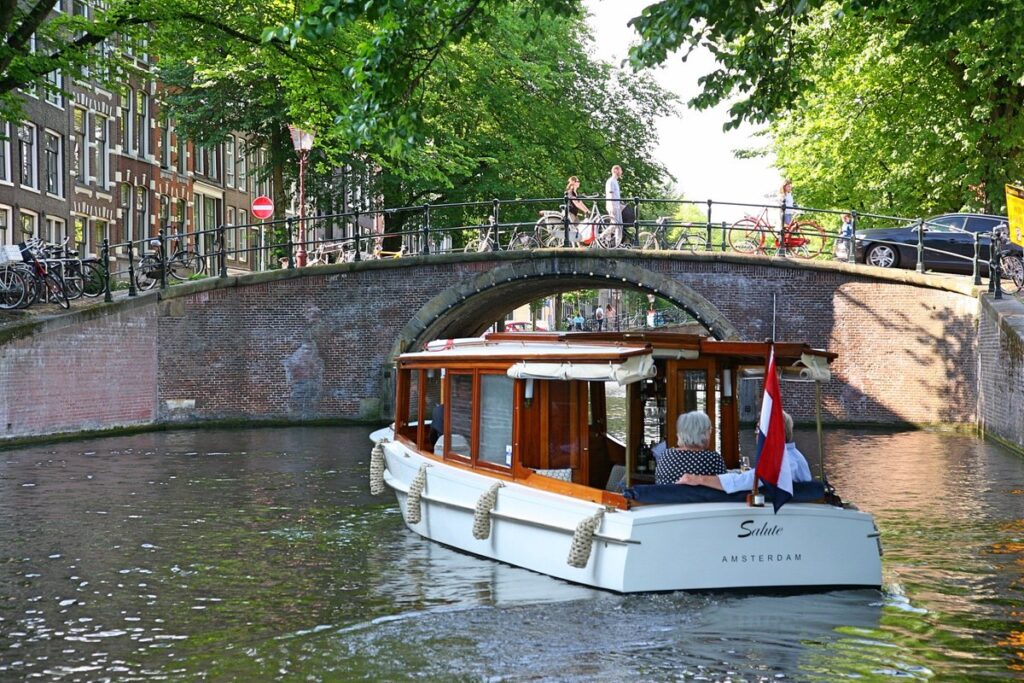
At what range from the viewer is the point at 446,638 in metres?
9.02

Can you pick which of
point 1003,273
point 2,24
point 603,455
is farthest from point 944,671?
point 1003,273

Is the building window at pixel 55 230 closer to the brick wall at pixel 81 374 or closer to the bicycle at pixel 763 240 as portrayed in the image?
the brick wall at pixel 81 374

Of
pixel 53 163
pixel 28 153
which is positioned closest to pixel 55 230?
pixel 53 163

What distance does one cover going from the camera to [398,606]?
1003cm

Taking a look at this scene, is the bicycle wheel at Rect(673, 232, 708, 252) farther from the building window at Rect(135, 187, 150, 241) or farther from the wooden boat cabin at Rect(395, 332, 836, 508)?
the building window at Rect(135, 187, 150, 241)

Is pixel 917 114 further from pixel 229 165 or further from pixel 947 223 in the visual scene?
pixel 229 165

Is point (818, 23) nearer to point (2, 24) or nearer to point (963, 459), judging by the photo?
point (963, 459)

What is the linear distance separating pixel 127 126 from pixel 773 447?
99.1 feet

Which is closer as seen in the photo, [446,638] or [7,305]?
[446,638]

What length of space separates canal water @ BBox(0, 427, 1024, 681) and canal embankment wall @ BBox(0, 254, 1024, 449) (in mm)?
7151

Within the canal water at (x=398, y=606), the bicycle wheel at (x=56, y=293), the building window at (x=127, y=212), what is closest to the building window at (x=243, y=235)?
the building window at (x=127, y=212)

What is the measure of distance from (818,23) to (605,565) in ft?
60.6

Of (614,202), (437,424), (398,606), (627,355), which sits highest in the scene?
(614,202)

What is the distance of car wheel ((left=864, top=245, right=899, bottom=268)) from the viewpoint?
82.7 feet
